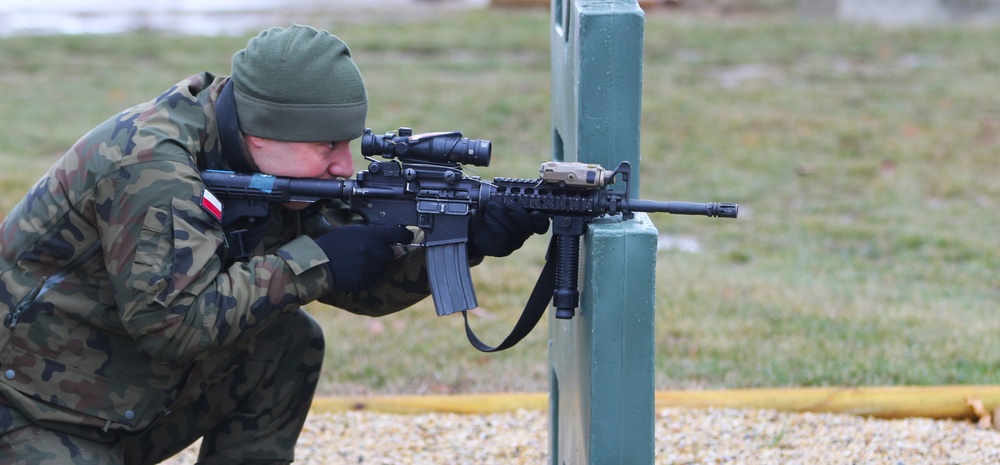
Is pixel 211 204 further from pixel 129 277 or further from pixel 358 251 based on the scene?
pixel 358 251

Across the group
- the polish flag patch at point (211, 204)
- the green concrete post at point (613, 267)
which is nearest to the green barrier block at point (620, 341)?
the green concrete post at point (613, 267)

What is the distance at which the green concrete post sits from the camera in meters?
2.57

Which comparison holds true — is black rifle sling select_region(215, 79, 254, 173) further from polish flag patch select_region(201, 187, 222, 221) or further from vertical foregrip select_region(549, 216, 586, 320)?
vertical foregrip select_region(549, 216, 586, 320)

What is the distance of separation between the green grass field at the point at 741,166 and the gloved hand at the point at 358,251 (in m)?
1.94

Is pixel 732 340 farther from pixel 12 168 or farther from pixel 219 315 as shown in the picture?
pixel 12 168

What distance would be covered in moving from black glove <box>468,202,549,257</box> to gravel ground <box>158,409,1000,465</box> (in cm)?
135

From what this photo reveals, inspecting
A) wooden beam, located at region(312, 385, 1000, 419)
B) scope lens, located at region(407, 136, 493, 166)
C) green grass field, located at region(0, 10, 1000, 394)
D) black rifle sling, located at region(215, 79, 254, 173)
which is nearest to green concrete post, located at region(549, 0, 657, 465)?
scope lens, located at region(407, 136, 493, 166)

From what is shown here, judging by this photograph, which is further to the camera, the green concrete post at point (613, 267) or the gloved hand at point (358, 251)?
the gloved hand at point (358, 251)

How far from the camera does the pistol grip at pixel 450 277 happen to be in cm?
291

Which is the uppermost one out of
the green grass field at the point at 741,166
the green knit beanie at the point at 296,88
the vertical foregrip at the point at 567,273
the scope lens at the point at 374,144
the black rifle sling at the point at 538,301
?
the green knit beanie at the point at 296,88

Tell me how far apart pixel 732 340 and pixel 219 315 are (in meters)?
3.01

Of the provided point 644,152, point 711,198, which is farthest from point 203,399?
point 644,152

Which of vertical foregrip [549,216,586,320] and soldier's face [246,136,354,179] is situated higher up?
soldier's face [246,136,354,179]

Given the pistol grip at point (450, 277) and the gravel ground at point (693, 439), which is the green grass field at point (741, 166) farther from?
the pistol grip at point (450, 277)
